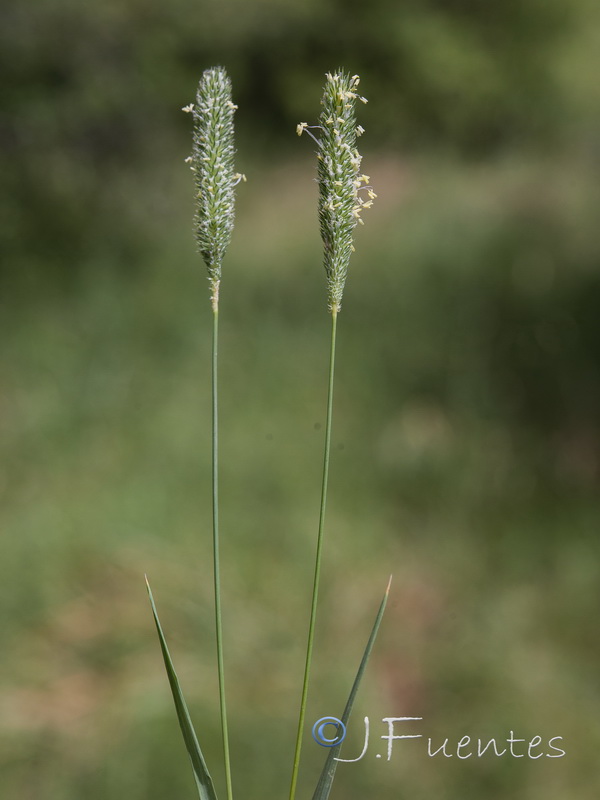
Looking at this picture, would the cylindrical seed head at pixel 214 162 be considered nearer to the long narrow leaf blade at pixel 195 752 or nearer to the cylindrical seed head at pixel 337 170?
the cylindrical seed head at pixel 337 170

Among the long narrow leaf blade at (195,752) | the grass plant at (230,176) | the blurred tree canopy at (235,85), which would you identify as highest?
the blurred tree canopy at (235,85)

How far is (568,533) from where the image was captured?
1868mm

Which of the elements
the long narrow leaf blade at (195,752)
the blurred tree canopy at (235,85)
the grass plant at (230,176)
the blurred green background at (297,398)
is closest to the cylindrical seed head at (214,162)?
the grass plant at (230,176)

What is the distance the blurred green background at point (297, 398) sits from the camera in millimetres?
1535

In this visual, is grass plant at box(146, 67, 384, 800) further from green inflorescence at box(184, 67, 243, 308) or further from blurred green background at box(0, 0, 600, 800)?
blurred green background at box(0, 0, 600, 800)

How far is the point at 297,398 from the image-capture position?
2.09 metres

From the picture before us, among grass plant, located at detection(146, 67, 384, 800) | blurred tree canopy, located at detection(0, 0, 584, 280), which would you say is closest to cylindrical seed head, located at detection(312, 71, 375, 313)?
grass plant, located at detection(146, 67, 384, 800)

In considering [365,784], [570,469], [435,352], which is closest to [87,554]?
[365,784]

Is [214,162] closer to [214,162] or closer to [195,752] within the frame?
[214,162]

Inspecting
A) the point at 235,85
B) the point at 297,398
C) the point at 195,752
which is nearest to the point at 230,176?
the point at 195,752

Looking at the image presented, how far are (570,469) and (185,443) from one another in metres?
0.89

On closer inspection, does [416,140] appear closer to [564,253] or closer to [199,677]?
[564,253]

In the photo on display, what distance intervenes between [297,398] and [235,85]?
0.91 metres

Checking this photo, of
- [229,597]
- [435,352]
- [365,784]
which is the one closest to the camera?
[365,784]
